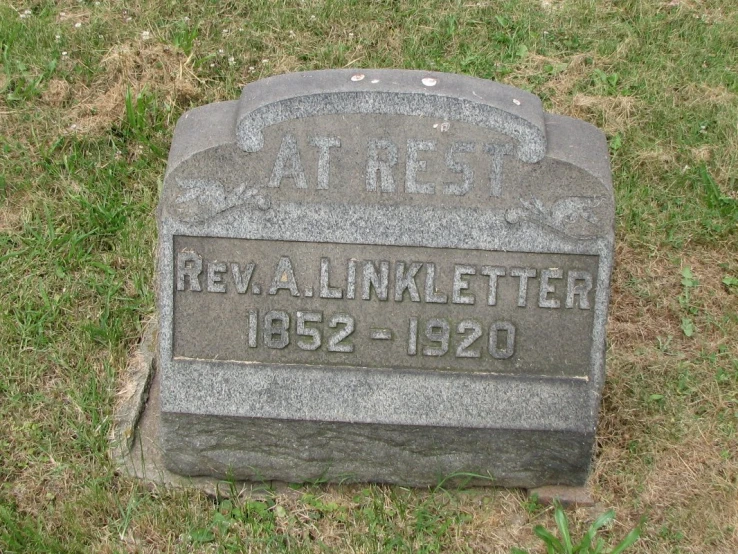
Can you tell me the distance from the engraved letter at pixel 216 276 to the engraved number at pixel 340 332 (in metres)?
0.36

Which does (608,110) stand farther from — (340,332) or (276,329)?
(276,329)

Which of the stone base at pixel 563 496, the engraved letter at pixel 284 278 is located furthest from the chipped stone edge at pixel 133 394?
the stone base at pixel 563 496

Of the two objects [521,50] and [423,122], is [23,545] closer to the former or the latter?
[423,122]

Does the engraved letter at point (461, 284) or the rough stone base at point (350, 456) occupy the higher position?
the engraved letter at point (461, 284)

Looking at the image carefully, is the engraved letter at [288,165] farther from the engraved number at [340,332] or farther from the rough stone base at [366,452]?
the rough stone base at [366,452]

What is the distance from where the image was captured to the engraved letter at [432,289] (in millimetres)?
2869

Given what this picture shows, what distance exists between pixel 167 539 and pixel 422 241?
1.25 metres

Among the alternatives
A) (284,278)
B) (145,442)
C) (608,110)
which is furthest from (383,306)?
(608,110)

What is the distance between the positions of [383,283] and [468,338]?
324mm

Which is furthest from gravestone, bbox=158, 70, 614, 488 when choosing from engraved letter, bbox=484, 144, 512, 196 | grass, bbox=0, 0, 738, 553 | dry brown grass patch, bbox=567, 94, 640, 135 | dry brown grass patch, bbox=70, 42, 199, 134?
dry brown grass patch, bbox=567, 94, 640, 135

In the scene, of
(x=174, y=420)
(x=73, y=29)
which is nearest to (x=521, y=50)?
(x=73, y=29)

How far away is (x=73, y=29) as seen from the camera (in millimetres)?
5059

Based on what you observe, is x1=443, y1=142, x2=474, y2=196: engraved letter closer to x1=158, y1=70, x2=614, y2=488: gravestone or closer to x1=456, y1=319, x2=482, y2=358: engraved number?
x1=158, y1=70, x2=614, y2=488: gravestone

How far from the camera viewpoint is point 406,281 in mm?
2881
